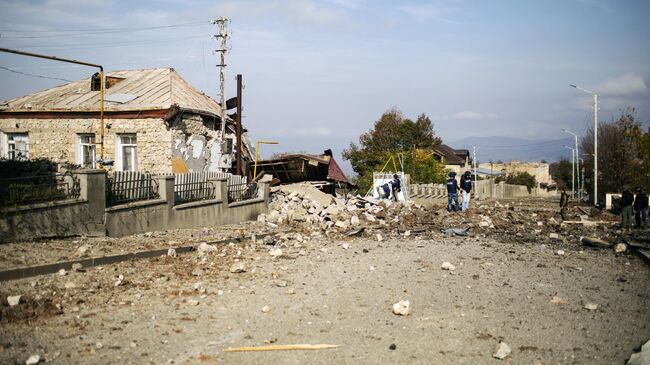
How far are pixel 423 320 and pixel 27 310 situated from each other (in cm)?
473

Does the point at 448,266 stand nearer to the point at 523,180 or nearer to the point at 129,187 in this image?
the point at 129,187

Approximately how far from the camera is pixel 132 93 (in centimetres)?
2433

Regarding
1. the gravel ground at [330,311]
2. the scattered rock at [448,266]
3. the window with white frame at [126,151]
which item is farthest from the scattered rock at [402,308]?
the window with white frame at [126,151]

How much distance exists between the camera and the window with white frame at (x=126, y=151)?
22891 mm

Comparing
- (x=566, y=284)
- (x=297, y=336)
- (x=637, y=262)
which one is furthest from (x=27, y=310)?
(x=637, y=262)

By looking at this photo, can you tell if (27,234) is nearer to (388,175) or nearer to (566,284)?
(566,284)

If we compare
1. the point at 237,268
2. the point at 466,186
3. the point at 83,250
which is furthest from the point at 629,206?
the point at 83,250

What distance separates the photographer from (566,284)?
862cm

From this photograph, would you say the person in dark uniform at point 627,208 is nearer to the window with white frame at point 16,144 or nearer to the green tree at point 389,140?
the window with white frame at point 16,144

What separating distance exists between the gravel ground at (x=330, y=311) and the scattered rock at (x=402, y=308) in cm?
7

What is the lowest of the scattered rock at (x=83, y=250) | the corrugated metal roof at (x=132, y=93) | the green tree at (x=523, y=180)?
the green tree at (x=523, y=180)

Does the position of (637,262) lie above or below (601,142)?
below

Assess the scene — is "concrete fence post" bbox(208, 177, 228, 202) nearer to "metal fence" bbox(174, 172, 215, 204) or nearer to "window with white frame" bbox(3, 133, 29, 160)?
"metal fence" bbox(174, 172, 215, 204)

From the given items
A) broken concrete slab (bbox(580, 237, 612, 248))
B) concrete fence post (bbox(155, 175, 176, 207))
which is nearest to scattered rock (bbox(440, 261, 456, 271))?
broken concrete slab (bbox(580, 237, 612, 248))
